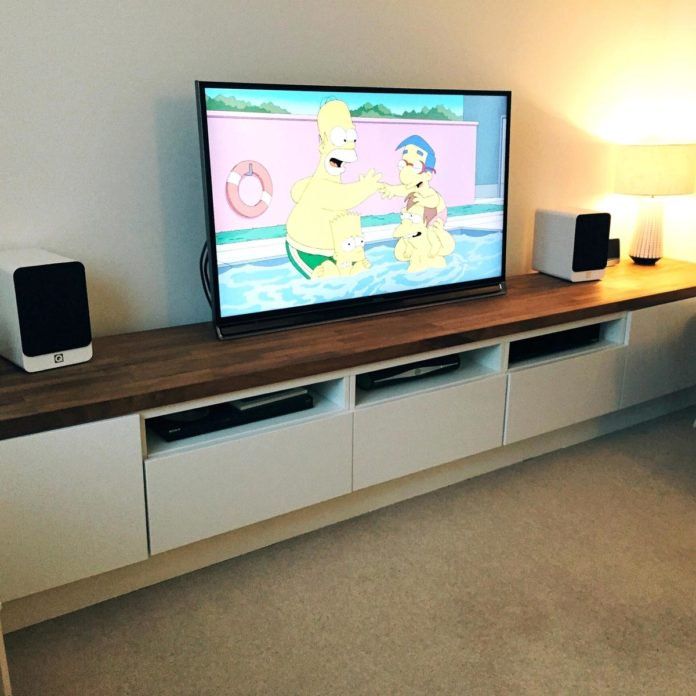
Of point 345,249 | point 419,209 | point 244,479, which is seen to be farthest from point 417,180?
point 244,479

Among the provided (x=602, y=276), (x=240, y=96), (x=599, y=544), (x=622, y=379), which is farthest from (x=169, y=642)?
Result: (x=602, y=276)

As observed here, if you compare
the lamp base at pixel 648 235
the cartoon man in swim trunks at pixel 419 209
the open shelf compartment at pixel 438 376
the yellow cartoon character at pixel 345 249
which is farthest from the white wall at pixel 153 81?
the lamp base at pixel 648 235

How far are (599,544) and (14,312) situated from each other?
188 cm

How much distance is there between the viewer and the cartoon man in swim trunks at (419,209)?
8.64 ft

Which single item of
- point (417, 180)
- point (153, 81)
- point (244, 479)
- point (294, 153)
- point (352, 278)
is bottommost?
point (244, 479)

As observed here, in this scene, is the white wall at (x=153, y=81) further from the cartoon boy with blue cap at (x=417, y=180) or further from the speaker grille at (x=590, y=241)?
the speaker grille at (x=590, y=241)

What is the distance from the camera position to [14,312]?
198cm

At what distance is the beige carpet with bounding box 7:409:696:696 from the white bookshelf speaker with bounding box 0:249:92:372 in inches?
28.2

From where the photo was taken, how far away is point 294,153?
238 centimetres

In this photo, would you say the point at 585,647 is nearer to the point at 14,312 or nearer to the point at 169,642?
the point at 169,642

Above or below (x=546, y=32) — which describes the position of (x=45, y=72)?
below

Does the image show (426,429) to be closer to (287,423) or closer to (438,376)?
(438,376)

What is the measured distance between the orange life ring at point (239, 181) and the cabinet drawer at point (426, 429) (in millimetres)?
702

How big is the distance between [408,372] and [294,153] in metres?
0.80
